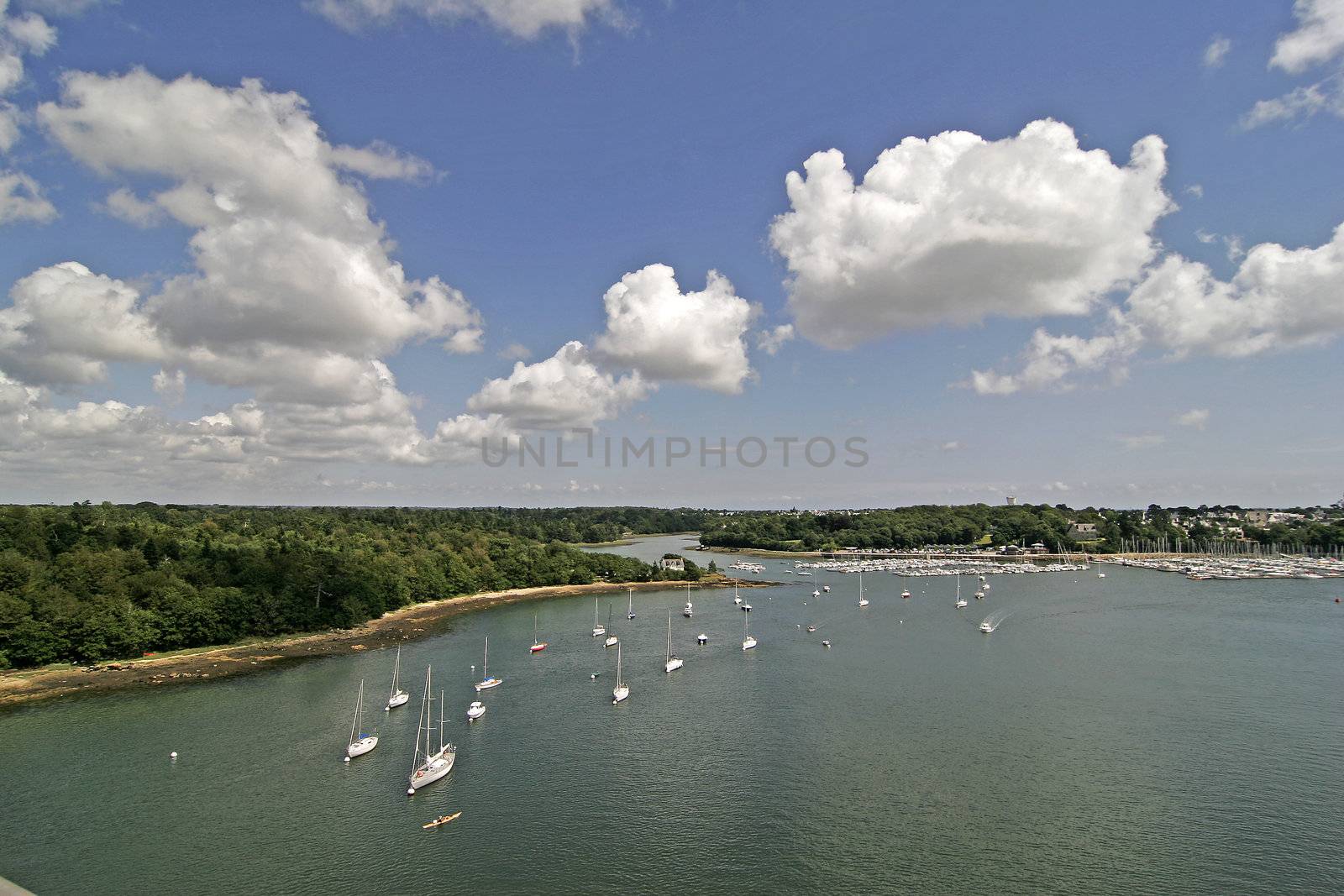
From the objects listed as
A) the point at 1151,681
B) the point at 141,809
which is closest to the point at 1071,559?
the point at 1151,681

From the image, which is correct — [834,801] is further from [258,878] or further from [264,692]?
[264,692]

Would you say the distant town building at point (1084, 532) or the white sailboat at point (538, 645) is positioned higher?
the distant town building at point (1084, 532)

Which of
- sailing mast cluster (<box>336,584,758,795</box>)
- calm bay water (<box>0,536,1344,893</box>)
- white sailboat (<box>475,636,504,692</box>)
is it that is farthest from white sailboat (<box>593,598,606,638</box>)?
white sailboat (<box>475,636,504,692</box>)

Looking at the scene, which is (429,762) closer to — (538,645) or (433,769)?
(433,769)

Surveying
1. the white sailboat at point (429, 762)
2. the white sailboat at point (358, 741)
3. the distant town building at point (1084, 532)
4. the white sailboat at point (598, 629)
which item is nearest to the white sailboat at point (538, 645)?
the white sailboat at point (598, 629)

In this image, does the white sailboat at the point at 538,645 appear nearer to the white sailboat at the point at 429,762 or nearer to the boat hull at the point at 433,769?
the white sailboat at the point at 429,762

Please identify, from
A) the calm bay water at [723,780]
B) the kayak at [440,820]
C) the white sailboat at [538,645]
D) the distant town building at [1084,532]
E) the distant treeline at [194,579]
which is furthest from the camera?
the distant town building at [1084,532]

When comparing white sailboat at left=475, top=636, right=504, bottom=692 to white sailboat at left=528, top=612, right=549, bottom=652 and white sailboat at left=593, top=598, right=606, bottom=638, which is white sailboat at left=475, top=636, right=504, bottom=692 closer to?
white sailboat at left=528, top=612, right=549, bottom=652
